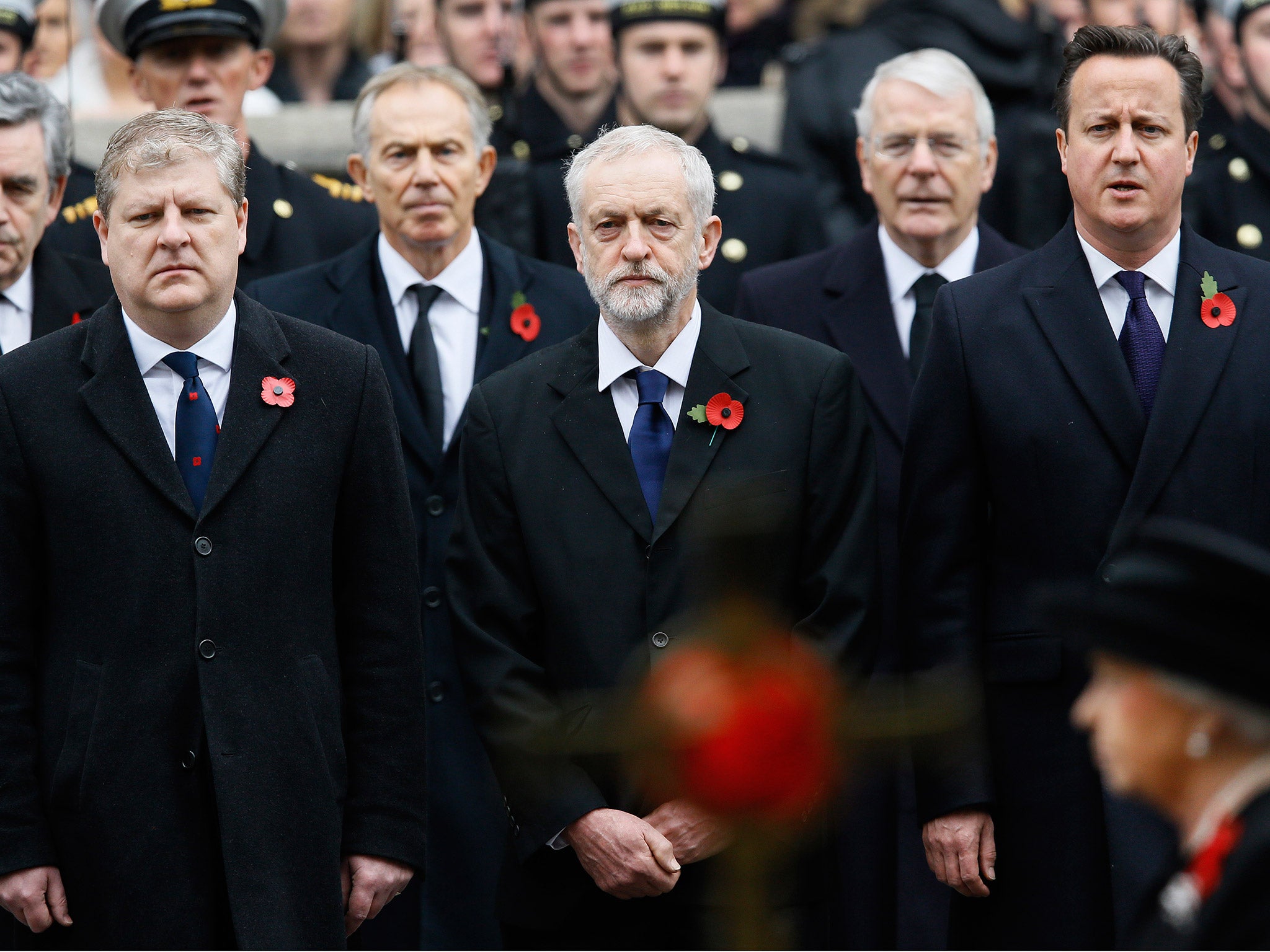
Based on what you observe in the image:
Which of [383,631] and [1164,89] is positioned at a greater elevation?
[1164,89]

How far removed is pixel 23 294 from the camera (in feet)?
18.6

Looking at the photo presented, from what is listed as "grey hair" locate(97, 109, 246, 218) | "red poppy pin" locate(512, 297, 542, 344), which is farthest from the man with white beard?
"grey hair" locate(97, 109, 246, 218)

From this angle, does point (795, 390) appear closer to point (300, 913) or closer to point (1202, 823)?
point (300, 913)

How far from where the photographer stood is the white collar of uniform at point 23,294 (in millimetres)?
5660

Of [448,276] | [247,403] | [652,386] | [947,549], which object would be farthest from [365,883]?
[448,276]

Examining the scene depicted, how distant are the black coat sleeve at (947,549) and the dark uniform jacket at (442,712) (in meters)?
1.35

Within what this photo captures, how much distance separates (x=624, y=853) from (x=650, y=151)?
1762mm

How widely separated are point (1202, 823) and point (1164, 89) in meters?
2.59

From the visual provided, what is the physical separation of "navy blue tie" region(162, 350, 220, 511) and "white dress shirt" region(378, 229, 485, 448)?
1.29m

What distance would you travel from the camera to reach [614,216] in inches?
199

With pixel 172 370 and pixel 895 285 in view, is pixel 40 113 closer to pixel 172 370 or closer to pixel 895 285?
pixel 172 370

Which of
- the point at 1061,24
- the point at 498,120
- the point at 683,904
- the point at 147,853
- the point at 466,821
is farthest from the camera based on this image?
the point at 1061,24

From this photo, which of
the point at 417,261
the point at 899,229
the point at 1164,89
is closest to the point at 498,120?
the point at 417,261

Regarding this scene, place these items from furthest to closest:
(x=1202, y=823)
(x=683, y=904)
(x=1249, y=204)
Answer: (x=1249, y=204)
(x=683, y=904)
(x=1202, y=823)
